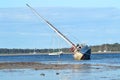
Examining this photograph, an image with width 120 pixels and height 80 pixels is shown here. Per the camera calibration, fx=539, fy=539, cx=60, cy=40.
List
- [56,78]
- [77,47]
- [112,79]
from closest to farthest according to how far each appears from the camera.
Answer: [112,79] < [56,78] < [77,47]

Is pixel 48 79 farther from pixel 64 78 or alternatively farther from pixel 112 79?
pixel 112 79

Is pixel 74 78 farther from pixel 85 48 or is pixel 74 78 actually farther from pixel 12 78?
pixel 85 48

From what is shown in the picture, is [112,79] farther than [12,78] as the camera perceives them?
No

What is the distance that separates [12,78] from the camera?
58188 millimetres

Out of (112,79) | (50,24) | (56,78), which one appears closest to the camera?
(112,79)

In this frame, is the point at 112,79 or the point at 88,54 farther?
the point at 88,54

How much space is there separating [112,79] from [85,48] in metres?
69.5

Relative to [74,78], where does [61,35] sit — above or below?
above

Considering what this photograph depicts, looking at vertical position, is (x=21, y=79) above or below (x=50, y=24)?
below

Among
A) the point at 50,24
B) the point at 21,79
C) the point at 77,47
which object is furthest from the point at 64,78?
the point at 50,24

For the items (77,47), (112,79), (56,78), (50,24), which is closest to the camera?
(112,79)

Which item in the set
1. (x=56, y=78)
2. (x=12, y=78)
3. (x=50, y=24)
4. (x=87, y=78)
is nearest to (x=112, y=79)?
(x=87, y=78)

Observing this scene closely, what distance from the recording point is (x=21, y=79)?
185ft

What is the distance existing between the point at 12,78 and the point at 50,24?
73.2m
